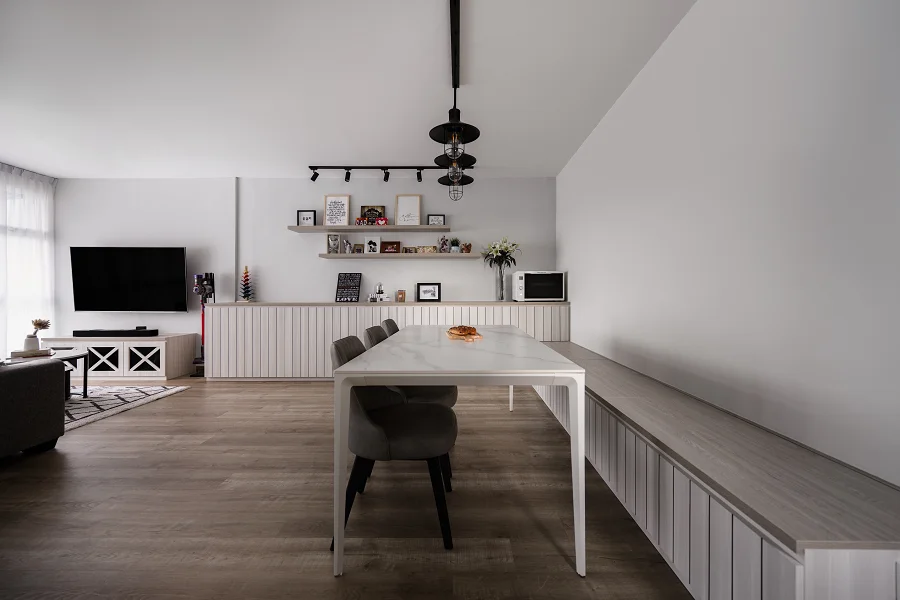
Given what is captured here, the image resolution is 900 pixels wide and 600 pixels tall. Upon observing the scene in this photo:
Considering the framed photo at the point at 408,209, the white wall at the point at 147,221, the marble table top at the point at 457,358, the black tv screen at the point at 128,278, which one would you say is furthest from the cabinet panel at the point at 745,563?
the black tv screen at the point at 128,278

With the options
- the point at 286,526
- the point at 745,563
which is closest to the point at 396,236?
the point at 286,526

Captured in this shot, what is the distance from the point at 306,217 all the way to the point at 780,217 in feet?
15.9

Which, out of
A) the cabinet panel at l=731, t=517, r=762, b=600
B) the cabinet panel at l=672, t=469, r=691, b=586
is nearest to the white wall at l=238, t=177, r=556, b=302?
the cabinet panel at l=672, t=469, r=691, b=586

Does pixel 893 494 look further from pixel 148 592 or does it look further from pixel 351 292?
pixel 351 292

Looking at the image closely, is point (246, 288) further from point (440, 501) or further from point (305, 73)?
point (440, 501)

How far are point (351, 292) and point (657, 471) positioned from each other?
421 centimetres

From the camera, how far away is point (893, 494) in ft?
3.42

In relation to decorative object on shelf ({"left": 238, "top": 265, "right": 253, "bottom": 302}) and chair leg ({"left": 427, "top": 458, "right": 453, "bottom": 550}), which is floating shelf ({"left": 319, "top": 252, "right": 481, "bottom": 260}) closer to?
decorative object on shelf ({"left": 238, "top": 265, "right": 253, "bottom": 302})

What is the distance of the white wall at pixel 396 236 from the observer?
5.18 m

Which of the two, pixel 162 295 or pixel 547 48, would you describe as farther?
pixel 162 295

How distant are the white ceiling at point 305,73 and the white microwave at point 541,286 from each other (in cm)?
136

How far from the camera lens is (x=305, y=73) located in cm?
274

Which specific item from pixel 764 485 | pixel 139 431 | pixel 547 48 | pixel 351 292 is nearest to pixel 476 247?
pixel 351 292

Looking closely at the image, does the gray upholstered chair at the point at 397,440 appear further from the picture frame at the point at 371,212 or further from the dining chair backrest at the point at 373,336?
the picture frame at the point at 371,212
